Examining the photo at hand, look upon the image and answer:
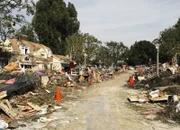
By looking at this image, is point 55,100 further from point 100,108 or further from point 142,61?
point 142,61

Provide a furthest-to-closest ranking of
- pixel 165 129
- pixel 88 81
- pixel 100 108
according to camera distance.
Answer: pixel 88 81 → pixel 100 108 → pixel 165 129

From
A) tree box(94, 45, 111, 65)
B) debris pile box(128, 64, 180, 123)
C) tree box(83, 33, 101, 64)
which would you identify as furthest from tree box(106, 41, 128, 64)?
debris pile box(128, 64, 180, 123)

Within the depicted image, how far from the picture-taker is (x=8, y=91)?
587 inches

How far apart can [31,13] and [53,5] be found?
38416 mm

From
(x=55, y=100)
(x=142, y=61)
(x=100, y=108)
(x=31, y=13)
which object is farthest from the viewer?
(x=142, y=61)

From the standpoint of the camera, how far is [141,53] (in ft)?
301

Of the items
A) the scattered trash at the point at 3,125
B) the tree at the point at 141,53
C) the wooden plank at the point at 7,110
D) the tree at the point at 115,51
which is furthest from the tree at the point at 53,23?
the scattered trash at the point at 3,125

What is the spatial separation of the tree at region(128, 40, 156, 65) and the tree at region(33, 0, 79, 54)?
1350 inches

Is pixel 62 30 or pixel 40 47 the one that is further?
pixel 62 30

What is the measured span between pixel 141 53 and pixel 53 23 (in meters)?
42.1

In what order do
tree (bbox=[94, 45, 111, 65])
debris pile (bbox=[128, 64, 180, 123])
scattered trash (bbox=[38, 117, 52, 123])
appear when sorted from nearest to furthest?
1. scattered trash (bbox=[38, 117, 52, 123])
2. debris pile (bbox=[128, 64, 180, 123])
3. tree (bbox=[94, 45, 111, 65])

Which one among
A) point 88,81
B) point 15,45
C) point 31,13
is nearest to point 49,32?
point 15,45

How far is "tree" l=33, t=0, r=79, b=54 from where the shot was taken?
5884 cm

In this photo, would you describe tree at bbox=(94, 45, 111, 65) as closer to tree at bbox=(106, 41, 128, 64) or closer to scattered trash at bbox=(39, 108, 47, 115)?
tree at bbox=(106, 41, 128, 64)
